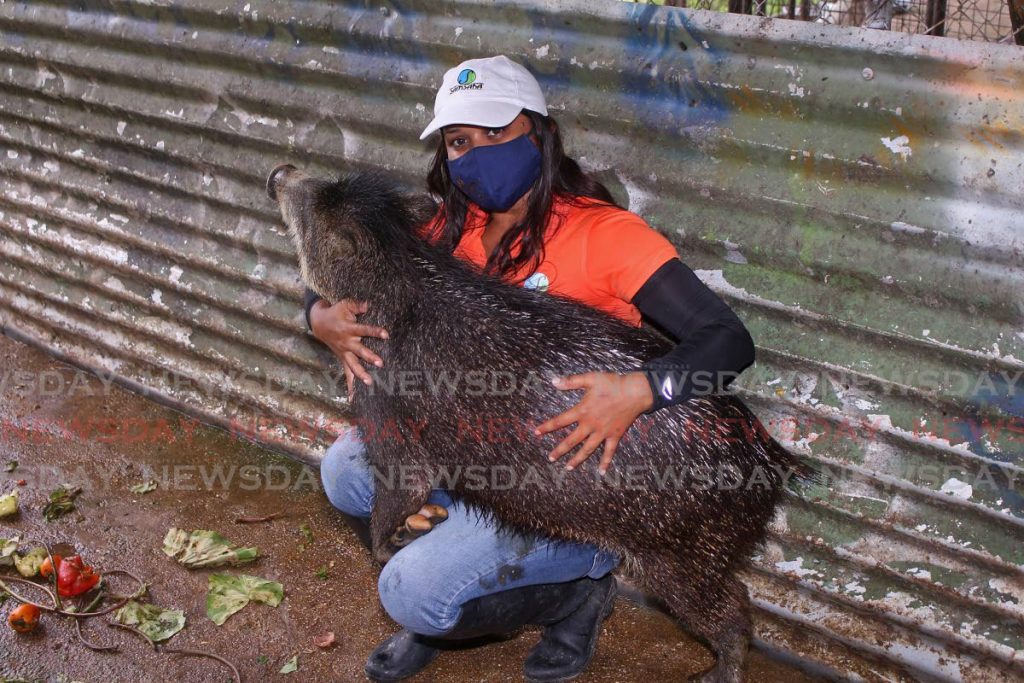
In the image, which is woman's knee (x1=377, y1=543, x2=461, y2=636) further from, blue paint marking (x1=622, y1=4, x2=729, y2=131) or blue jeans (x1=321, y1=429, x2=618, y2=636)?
blue paint marking (x1=622, y1=4, x2=729, y2=131)

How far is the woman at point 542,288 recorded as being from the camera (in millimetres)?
2271

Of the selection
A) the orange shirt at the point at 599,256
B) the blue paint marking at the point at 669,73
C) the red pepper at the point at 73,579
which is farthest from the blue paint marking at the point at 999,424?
the red pepper at the point at 73,579

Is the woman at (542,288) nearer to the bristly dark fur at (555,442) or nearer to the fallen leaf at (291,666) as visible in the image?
the bristly dark fur at (555,442)

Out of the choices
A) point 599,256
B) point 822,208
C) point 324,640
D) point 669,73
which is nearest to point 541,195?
point 599,256

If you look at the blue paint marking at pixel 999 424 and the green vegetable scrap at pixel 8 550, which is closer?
the blue paint marking at pixel 999 424

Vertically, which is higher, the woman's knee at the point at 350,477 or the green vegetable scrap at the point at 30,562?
the woman's knee at the point at 350,477

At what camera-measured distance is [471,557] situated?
2580 millimetres

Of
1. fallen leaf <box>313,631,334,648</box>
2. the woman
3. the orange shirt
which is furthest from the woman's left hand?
fallen leaf <box>313,631,334,648</box>

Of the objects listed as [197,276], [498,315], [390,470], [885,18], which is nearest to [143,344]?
[197,276]

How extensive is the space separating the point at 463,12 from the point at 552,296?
112 centimetres

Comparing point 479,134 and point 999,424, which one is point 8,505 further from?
point 999,424

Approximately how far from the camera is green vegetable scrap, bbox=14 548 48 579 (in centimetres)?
327

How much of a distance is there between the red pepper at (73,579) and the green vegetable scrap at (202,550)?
0.30 m

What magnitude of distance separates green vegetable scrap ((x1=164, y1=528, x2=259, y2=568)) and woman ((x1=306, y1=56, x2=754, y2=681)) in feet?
2.25
